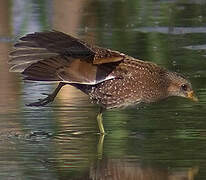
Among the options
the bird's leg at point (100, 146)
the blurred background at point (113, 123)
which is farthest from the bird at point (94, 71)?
the blurred background at point (113, 123)

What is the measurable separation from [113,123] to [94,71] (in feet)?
2.65

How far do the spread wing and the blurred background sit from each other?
0.51 m

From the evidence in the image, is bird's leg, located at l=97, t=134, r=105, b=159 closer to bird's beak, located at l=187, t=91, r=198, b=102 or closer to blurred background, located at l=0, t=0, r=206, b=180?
blurred background, located at l=0, t=0, r=206, b=180

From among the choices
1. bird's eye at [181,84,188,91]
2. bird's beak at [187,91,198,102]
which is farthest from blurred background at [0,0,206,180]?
bird's eye at [181,84,188,91]

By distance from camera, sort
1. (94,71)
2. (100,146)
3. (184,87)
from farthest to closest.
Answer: (184,87), (94,71), (100,146)

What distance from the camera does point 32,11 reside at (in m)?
17.0

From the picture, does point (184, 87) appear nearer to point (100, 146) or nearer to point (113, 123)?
point (113, 123)

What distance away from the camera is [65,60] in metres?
9.11

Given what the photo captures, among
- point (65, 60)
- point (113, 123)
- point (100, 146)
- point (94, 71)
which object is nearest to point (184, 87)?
point (113, 123)

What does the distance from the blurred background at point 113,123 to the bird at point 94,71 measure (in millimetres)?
287

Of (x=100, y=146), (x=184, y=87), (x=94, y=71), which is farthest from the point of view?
(x=184, y=87)

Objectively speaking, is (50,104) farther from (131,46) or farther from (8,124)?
(131,46)

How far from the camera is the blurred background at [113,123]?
777 cm

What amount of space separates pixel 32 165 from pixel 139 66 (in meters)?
1.98
